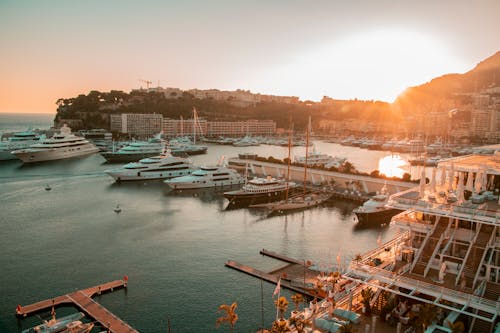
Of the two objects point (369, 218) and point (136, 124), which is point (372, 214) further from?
point (136, 124)

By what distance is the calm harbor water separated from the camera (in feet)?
44.9

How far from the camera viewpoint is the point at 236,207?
92.5ft

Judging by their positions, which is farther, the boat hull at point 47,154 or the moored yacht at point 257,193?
the boat hull at point 47,154

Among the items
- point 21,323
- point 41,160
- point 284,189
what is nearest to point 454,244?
point 21,323

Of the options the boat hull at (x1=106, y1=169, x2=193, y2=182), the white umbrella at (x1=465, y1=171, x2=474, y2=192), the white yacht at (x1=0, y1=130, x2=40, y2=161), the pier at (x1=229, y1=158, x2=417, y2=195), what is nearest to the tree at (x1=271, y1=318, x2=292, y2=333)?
the white umbrella at (x1=465, y1=171, x2=474, y2=192)

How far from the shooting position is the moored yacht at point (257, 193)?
29406 millimetres

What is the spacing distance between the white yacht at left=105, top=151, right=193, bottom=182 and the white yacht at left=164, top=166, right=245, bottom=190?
506cm

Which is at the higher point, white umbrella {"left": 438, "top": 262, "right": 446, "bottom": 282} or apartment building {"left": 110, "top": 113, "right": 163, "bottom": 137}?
apartment building {"left": 110, "top": 113, "right": 163, "bottom": 137}

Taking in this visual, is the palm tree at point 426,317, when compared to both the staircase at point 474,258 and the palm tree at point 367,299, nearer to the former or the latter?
the palm tree at point 367,299

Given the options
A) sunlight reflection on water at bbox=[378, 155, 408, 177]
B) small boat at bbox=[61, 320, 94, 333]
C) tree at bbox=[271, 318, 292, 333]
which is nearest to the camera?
tree at bbox=[271, 318, 292, 333]

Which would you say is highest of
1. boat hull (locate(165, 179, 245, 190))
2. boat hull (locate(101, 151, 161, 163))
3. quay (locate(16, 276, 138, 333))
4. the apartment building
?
the apartment building

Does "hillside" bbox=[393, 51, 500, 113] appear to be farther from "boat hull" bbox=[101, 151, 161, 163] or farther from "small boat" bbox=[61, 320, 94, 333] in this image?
"small boat" bbox=[61, 320, 94, 333]

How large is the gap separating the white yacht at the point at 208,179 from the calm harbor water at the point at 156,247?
1249 millimetres

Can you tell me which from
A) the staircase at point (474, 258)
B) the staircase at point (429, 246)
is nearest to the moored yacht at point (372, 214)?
the staircase at point (429, 246)
